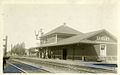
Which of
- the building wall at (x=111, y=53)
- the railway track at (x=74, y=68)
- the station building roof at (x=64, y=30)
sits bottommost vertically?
the railway track at (x=74, y=68)

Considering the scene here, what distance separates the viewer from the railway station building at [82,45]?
1119 millimetres

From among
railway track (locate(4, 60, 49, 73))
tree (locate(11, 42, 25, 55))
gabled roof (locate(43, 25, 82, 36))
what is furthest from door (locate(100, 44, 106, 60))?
tree (locate(11, 42, 25, 55))

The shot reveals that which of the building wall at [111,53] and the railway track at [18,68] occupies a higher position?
the building wall at [111,53]

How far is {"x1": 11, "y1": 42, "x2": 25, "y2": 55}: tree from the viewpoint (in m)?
1.11

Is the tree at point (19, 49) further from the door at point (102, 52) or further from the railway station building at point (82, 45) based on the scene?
the door at point (102, 52)

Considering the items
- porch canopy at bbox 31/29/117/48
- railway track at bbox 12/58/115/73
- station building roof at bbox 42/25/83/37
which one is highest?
station building roof at bbox 42/25/83/37

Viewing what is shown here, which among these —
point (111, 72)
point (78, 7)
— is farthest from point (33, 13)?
point (111, 72)

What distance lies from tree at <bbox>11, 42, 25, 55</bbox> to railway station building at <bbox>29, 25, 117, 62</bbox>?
5 centimetres

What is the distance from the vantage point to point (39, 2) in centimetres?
113

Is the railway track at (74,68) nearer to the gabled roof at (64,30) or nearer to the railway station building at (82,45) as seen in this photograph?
the railway station building at (82,45)

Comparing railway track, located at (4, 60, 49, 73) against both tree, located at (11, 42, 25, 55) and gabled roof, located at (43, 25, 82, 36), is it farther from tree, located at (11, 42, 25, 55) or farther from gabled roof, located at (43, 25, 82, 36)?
gabled roof, located at (43, 25, 82, 36)

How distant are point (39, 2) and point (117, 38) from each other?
453 millimetres

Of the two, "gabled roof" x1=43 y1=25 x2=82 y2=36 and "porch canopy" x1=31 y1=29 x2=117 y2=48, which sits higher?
"gabled roof" x1=43 y1=25 x2=82 y2=36

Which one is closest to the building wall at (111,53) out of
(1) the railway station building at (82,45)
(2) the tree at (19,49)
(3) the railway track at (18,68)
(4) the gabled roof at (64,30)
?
(1) the railway station building at (82,45)
